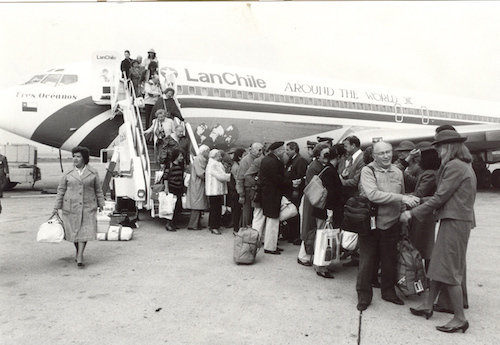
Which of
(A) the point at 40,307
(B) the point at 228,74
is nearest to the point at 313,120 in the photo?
(B) the point at 228,74

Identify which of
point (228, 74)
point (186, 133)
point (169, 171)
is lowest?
point (169, 171)

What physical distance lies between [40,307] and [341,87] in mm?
12228

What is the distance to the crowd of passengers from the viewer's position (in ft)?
12.5

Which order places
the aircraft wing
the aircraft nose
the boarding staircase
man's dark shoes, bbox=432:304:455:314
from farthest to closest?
the aircraft wing → the aircraft nose → the boarding staircase → man's dark shoes, bbox=432:304:455:314

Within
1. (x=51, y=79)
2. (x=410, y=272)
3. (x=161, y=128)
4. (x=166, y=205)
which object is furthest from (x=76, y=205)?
→ (x=51, y=79)

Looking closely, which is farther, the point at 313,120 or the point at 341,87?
the point at 341,87

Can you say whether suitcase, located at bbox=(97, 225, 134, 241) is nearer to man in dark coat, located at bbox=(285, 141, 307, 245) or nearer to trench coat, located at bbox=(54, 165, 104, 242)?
trench coat, located at bbox=(54, 165, 104, 242)

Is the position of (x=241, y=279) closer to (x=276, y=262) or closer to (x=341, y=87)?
(x=276, y=262)

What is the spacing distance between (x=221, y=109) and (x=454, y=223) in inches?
331

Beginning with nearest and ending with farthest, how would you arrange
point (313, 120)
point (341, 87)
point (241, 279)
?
point (241, 279) < point (313, 120) < point (341, 87)

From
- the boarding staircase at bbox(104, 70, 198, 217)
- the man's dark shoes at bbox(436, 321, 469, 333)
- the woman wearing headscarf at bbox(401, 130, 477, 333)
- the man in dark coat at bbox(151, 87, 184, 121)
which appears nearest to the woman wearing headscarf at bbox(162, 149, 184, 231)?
the boarding staircase at bbox(104, 70, 198, 217)

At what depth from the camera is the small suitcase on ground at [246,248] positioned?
18.9ft

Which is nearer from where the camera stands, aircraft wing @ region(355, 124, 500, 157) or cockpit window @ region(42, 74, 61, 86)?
cockpit window @ region(42, 74, 61, 86)

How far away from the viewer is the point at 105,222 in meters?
8.06
